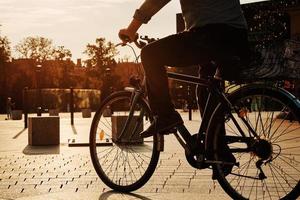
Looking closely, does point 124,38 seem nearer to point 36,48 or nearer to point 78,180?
point 78,180

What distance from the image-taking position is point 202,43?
15.0ft

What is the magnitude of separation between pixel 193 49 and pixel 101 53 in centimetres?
8271

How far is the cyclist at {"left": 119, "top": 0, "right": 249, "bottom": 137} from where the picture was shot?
14.9 feet

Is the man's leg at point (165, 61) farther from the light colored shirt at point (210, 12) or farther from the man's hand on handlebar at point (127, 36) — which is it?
the man's hand on handlebar at point (127, 36)

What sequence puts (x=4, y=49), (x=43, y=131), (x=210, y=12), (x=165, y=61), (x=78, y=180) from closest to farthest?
1. (x=210, y=12)
2. (x=165, y=61)
3. (x=78, y=180)
4. (x=43, y=131)
5. (x=4, y=49)

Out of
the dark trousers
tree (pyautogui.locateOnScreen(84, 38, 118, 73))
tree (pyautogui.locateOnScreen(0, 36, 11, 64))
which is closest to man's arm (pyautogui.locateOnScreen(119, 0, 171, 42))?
the dark trousers

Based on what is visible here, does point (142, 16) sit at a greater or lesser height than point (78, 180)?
greater

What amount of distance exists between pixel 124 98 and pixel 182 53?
1.19m

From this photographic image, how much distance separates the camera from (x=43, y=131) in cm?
1308

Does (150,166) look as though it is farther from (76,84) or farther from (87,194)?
(76,84)

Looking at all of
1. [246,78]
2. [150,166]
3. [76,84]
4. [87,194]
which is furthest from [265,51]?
[76,84]

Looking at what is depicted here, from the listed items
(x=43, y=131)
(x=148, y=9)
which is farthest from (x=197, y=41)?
(x=43, y=131)

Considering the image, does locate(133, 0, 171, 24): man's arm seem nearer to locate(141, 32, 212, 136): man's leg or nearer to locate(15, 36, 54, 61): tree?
locate(141, 32, 212, 136): man's leg

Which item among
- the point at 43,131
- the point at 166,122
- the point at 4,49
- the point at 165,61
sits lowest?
the point at 43,131
